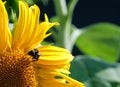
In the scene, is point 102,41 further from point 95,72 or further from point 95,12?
point 95,12

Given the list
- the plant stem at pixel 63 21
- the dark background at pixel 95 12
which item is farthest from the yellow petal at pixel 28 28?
the dark background at pixel 95 12

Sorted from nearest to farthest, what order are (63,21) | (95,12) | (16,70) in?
1. (16,70)
2. (63,21)
3. (95,12)

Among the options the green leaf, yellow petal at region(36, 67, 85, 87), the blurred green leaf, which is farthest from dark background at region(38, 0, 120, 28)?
yellow petal at region(36, 67, 85, 87)

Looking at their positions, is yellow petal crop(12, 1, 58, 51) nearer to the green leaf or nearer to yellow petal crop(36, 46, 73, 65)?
yellow petal crop(36, 46, 73, 65)

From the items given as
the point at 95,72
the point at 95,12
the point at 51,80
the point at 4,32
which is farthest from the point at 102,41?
the point at 95,12

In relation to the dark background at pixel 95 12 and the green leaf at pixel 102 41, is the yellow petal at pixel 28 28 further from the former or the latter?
the dark background at pixel 95 12

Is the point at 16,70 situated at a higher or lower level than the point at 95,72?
higher
